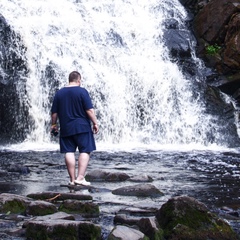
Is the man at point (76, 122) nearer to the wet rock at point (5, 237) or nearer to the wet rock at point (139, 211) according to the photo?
the wet rock at point (139, 211)

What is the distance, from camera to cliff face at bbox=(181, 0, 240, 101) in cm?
2270

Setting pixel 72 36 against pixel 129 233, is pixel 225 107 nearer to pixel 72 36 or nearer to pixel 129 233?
pixel 72 36

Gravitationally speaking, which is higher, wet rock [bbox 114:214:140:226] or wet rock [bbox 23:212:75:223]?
wet rock [bbox 23:212:75:223]

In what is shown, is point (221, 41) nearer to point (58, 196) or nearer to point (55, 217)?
point (58, 196)

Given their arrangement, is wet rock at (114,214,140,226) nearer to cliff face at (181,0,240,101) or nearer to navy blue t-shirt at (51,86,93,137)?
navy blue t-shirt at (51,86,93,137)

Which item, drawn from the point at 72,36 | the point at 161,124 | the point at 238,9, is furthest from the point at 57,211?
the point at 238,9

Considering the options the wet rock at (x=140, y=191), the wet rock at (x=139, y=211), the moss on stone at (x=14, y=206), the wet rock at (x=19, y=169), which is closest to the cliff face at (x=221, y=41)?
the wet rock at (x=19, y=169)

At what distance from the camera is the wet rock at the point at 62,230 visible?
5.03 meters

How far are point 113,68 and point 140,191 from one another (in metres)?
14.6

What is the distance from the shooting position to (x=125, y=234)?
16.4 feet

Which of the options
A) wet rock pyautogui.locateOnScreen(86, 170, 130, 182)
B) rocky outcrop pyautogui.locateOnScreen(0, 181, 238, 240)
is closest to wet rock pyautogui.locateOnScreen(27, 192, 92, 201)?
rocky outcrop pyautogui.locateOnScreen(0, 181, 238, 240)

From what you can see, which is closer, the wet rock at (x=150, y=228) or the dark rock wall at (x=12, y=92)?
the wet rock at (x=150, y=228)

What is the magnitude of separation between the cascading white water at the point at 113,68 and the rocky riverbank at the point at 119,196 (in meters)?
6.24

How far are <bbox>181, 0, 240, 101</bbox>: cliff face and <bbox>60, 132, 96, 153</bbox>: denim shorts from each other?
48.7 feet
